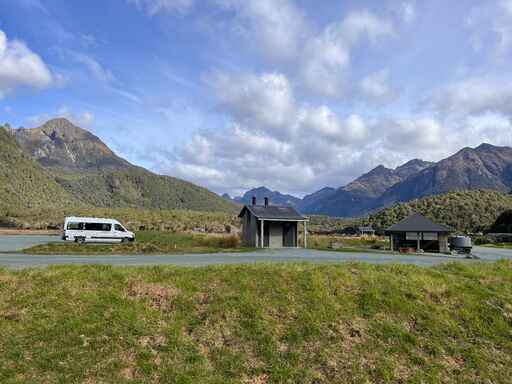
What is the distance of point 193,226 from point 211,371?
7009 centimetres

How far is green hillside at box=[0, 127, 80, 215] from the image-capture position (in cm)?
10875

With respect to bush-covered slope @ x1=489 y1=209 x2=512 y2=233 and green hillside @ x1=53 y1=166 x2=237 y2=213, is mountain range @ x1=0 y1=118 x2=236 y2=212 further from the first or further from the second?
bush-covered slope @ x1=489 y1=209 x2=512 y2=233

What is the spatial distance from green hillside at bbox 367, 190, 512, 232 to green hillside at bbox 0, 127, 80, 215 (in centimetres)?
9472

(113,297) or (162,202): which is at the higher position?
(162,202)

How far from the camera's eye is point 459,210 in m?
94.2

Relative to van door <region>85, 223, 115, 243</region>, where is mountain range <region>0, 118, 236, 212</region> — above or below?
above

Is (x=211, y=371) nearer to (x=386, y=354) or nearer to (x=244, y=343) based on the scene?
(x=244, y=343)

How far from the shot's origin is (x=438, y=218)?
300ft

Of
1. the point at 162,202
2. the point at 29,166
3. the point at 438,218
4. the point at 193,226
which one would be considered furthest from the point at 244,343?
the point at 162,202

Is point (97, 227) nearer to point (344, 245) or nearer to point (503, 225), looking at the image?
point (344, 245)

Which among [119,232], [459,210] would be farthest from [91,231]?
[459,210]

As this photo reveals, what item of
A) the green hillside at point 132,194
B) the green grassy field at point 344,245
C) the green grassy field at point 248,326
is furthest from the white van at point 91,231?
the green hillside at point 132,194

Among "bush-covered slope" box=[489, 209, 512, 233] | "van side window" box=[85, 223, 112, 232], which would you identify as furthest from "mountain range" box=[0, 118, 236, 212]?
"bush-covered slope" box=[489, 209, 512, 233]

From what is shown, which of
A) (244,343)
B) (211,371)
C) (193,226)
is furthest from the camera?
(193,226)
